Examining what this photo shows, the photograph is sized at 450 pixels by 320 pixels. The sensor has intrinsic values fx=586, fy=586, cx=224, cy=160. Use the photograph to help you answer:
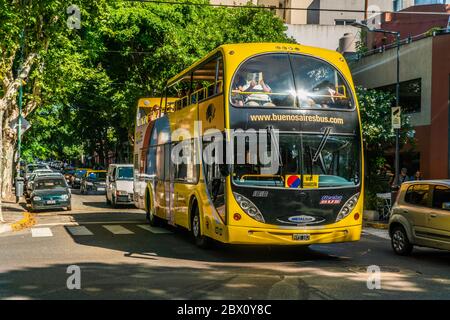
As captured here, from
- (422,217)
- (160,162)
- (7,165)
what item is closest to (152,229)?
(160,162)

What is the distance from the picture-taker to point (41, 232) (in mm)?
17516

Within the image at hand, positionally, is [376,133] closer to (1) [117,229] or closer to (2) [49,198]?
(1) [117,229]

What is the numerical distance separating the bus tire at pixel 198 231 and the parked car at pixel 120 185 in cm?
1484

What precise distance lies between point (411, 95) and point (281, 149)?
793 inches

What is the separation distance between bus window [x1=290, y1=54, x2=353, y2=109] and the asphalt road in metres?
3.22

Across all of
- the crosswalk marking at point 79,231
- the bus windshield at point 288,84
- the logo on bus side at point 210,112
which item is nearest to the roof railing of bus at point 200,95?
the logo on bus side at point 210,112

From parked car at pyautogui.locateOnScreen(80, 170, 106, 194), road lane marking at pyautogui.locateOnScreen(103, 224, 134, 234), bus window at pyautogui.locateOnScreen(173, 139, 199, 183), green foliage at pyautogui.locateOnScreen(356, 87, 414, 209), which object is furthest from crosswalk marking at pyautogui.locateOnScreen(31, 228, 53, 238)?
parked car at pyautogui.locateOnScreen(80, 170, 106, 194)

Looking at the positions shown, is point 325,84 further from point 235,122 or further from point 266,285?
point 266,285

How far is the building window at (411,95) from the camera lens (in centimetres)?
2888

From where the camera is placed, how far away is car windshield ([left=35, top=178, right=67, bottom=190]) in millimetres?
27252

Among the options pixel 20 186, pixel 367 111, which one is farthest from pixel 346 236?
pixel 20 186

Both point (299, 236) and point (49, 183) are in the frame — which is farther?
point (49, 183)

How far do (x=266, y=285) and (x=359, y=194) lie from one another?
12.4ft

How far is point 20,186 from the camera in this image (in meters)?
31.6
